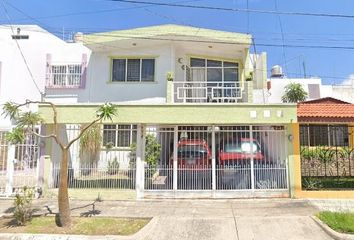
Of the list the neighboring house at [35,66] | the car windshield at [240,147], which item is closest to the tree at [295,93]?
the neighboring house at [35,66]

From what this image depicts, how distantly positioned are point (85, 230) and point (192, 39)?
11.2 m

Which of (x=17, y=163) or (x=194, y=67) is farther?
(x=194, y=67)

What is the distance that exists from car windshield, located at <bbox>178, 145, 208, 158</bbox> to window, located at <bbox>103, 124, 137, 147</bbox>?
5.71ft

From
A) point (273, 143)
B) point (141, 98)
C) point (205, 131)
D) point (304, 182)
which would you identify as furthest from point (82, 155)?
point (304, 182)

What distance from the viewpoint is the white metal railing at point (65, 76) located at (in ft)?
61.2

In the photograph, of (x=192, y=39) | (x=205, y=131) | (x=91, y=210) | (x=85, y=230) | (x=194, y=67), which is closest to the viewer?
(x=85, y=230)

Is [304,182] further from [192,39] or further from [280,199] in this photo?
[192,39]

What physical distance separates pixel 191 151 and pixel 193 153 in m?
0.10

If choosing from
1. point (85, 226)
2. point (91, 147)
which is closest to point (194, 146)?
point (91, 147)

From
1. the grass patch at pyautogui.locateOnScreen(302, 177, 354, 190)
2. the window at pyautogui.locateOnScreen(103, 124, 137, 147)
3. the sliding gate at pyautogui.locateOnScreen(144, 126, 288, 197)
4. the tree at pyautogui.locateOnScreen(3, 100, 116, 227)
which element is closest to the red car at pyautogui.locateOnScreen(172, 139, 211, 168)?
the sliding gate at pyautogui.locateOnScreen(144, 126, 288, 197)

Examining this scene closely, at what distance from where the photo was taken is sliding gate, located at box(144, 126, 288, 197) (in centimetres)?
1183

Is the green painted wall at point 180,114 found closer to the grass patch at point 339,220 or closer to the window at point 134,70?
the grass patch at point 339,220

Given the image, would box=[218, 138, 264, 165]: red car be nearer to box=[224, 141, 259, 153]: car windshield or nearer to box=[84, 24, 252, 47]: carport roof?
box=[224, 141, 259, 153]: car windshield

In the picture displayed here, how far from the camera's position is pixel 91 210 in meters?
10.3
